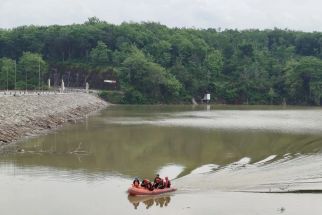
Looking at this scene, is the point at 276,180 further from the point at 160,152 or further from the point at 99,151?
the point at 99,151

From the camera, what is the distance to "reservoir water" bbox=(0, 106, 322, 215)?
22094 mm

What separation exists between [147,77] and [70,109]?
5337cm

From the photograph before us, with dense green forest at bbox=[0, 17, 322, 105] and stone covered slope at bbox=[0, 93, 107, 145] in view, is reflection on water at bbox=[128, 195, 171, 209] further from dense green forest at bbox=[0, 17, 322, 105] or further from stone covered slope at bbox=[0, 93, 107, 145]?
dense green forest at bbox=[0, 17, 322, 105]

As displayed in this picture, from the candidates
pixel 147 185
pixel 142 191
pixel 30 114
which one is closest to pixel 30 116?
pixel 30 114

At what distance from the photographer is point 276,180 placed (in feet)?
86.1

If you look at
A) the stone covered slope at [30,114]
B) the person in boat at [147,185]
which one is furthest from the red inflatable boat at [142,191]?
the stone covered slope at [30,114]

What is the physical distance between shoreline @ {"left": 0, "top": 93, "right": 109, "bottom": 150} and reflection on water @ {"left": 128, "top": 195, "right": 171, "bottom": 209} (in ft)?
58.0

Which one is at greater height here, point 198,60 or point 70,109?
point 198,60

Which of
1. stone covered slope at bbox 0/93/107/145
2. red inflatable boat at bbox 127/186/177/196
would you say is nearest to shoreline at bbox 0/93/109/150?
stone covered slope at bbox 0/93/107/145

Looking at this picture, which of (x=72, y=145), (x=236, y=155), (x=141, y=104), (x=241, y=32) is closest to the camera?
(x=236, y=155)

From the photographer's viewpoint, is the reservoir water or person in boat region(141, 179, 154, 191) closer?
the reservoir water

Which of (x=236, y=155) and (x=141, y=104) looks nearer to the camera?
(x=236, y=155)

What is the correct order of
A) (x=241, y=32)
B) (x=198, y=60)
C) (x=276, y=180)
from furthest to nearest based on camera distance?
(x=241, y=32)
(x=198, y=60)
(x=276, y=180)

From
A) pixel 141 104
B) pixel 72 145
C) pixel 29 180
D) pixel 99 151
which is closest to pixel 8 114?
pixel 72 145
